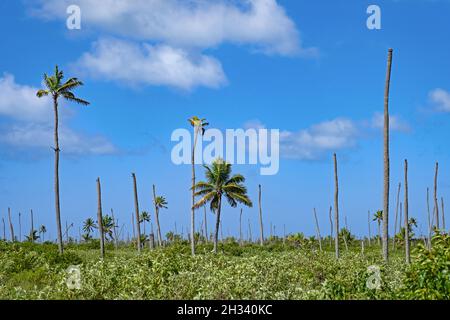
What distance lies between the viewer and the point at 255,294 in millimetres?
11836

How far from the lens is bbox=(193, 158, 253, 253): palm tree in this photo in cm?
5041

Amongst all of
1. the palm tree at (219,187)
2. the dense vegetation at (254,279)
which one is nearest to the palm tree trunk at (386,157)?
the dense vegetation at (254,279)

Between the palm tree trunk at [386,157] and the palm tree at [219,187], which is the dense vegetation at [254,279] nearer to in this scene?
the palm tree trunk at [386,157]

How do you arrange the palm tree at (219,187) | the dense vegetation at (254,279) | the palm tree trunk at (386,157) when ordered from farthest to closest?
the palm tree at (219,187), the palm tree trunk at (386,157), the dense vegetation at (254,279)

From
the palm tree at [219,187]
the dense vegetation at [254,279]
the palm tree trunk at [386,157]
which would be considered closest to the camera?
the dense vegetation at [254,279]

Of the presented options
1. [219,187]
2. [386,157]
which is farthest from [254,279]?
[219,187]

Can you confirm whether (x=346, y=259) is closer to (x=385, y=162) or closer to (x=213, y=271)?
(x=213, y=271)

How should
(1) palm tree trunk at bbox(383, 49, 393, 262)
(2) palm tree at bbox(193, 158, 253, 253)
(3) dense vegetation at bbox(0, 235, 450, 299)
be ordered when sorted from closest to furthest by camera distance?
(3) dense vegetation at bbox(0, 235, 450, 299) → (1) palm tree trunk at bbox(383, 49, 393, 262) → (2) palm tree at bbox(193, 158, 253, 253)

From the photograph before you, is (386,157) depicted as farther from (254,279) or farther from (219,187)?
(219,187)

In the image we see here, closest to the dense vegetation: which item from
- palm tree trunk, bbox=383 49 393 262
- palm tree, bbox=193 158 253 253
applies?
palm tree trunk, bbox=383 49 393 262

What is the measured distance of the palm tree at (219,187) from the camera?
5041 cm

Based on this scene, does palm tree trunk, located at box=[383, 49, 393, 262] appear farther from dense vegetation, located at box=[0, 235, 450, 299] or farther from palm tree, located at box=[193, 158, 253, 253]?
palm tree, located at box=[193, 158, 253, 253]
